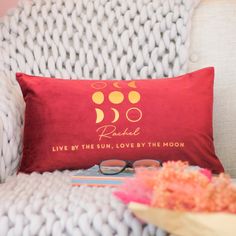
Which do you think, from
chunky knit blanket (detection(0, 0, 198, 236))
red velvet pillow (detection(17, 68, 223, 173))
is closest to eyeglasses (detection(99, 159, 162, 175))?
red velvet pillow (detection(17, 68, 223, 173))

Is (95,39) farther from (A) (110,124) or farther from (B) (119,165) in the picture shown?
(B) (119,165)

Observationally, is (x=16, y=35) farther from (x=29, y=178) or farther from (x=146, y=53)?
(x=29, y=178)

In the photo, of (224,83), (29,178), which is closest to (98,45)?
(224,83)

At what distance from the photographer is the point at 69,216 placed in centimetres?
72

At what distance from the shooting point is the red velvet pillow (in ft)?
3.55

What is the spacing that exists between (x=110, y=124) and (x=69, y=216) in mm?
408

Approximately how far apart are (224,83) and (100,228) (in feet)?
2.38

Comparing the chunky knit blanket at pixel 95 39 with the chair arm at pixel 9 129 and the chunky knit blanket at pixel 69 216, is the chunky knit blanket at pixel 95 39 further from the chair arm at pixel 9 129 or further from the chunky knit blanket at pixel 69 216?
the chunky knit blanket at pixel 69 216

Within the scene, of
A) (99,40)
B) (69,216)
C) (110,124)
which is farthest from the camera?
(99,40)

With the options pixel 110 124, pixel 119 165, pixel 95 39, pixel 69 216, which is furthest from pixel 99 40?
pixel 69 216

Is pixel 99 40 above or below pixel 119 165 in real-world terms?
above

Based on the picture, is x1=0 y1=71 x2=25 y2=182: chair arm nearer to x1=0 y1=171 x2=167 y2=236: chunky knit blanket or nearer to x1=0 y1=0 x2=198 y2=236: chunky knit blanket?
x1=0 y1=0 x2=198 y2=236: chunky knit blanket

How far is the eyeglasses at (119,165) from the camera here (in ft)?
3.18

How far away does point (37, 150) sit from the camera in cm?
108
